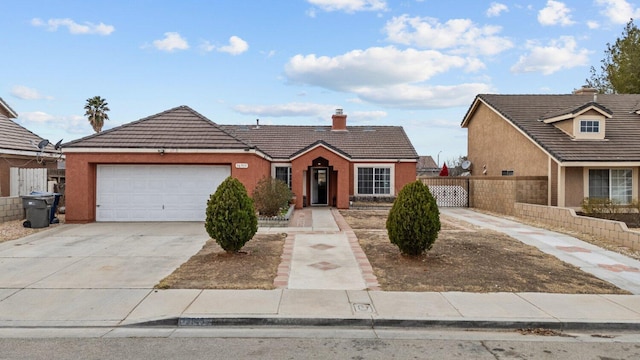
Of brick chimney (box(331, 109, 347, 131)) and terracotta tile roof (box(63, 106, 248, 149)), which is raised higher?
brick chimney (box(331, 109, 347, 131))

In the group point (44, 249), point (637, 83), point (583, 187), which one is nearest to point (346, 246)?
point (44, 249)

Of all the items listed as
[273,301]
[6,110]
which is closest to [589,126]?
[273,301]

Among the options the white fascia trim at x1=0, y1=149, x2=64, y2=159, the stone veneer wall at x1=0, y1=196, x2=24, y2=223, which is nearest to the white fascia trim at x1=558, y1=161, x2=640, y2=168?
the stone veneer wall at x1=0, y1=196, x2=24, y2=223

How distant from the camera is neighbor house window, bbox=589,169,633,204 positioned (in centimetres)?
1902

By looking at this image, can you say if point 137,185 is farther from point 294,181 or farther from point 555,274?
point 555,274

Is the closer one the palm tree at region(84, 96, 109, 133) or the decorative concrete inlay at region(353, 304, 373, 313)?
the decorative concrete inlay at region(353, 304, 373, 313)

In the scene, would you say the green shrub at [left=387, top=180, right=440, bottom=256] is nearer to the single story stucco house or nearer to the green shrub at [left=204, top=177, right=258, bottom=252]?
the green shrub at [left=204, top=177, right=258, bottom=252]

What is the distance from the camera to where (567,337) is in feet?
18.3

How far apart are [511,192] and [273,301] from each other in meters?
16.0

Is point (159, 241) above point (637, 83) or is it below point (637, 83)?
below

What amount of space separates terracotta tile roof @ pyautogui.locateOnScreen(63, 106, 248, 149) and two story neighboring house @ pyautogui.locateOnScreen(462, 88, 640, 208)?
45.5ft

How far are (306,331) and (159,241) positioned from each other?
7.52 metres

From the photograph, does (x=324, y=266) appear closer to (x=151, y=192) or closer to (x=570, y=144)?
(x=151, y=192)

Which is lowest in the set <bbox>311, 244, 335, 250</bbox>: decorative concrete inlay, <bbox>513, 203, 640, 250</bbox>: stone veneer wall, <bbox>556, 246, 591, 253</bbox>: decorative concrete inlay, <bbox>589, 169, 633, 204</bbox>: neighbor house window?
<bbox>556, 246, 591, 253</bbox>: decorative concrete inlay
